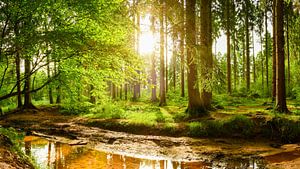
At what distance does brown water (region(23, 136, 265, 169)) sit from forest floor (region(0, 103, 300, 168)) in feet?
1.45

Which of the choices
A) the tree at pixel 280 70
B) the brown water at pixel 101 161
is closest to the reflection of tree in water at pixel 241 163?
the brown water at pixel 101 161

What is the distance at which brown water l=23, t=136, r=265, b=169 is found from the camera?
8.23 meters

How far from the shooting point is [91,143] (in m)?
11.6

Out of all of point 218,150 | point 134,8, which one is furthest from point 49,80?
point 218,150

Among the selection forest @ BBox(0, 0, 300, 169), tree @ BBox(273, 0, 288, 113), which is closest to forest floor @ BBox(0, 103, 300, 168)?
forest @ BBox(0, 0, 300, 169)

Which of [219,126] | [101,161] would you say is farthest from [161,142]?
[101,161]

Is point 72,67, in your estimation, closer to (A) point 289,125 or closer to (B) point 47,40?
(B) point 47,40

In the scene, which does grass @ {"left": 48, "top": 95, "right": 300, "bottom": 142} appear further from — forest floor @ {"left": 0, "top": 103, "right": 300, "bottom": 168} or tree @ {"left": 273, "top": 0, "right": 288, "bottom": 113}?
tree @ {"left": 273, "top": 0, "right": 288, "bottom": 113}

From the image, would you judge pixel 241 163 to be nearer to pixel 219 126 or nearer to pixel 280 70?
pixel 219 126

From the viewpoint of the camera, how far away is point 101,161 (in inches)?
356

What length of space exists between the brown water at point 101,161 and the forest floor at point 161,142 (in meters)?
0.44

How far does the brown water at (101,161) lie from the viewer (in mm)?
8227

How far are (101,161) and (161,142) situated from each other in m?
2.95

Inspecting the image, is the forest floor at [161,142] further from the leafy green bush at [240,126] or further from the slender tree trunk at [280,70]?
the slender tree trunk at [280,70]
